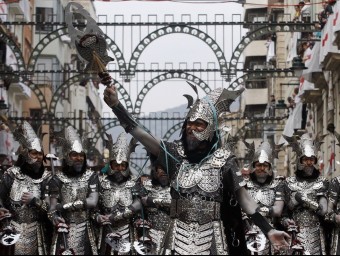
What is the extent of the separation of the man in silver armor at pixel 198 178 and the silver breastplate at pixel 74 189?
588 centimetres

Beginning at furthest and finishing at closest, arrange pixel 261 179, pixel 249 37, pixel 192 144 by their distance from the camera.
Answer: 1. pixel 249 37
2. pixel 261 179
3. pixel 192 144

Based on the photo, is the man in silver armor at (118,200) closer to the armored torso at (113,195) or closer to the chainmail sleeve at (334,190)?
the armored torso at (113,195)

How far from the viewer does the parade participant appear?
55.4 ft

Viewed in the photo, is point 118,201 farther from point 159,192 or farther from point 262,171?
point 262,171

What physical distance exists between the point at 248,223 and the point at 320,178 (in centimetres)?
124

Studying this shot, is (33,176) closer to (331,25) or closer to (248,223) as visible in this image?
(248,223)

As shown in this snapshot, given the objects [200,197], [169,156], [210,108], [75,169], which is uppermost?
[210,108]

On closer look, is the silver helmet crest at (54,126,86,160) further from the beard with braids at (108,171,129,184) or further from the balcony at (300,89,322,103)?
the balcony at (300,89,322,103)

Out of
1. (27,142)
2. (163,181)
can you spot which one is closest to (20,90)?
(163,181)

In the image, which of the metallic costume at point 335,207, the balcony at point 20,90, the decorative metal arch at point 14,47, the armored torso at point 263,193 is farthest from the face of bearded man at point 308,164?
the balcony at point 20,90

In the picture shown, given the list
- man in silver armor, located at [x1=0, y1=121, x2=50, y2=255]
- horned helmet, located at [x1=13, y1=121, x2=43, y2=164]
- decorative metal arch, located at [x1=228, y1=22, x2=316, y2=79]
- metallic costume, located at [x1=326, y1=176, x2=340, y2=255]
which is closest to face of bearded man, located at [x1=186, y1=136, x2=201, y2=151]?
man in silver armor, located at [x1=0, y1=121, x2=50, y2=255]

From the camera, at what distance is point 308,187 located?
57.7 ft

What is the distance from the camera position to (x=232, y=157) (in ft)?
37.5

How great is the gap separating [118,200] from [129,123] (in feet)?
24.7
